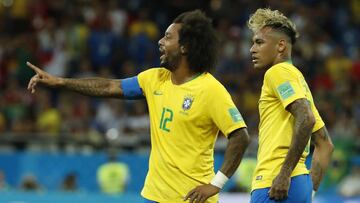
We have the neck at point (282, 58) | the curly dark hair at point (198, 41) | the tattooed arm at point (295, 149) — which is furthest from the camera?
the curly dark hair at point (198, 41)

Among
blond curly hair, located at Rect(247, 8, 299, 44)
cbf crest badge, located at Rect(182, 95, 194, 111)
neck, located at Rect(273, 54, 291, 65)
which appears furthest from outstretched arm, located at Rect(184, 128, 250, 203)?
blond curly hair, located at Rect(247, 8, 299, 44)

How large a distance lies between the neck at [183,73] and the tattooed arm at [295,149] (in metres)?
1.16

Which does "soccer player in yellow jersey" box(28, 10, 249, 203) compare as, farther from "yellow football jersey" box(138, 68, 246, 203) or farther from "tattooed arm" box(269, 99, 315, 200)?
"tattooed arm" box(269, 99, 315, 200)

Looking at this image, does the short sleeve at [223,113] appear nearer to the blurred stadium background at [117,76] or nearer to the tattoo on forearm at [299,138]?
the tattoo on forearm at [299,138]

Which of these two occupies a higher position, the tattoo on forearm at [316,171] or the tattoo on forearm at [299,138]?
the tattoo on forearm at [299,138]

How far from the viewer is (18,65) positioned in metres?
17.8

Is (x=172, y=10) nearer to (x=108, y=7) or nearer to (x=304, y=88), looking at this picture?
(x=108, y=7)

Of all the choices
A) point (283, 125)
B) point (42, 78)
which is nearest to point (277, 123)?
point (283, 125)

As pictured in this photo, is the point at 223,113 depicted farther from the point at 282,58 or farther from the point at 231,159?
the point at 282,58

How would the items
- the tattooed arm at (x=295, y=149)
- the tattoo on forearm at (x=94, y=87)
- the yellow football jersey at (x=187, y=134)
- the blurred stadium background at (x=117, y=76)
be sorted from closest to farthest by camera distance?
the tattooed arm at (x=295, y=149), the yellow football jersey at (x=187, y=134), the tattoo on forearm at (x=94, y=87), the blurred stadium background at (x=117, y=76)

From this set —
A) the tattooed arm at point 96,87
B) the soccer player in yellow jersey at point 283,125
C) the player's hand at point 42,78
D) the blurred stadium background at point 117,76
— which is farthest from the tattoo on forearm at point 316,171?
the blurred stadium background at point 117,76

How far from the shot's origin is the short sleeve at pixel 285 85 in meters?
6.53

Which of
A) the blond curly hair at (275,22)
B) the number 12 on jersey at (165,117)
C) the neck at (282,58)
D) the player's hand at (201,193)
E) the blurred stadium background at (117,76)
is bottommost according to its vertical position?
the player's hand at (201,193)

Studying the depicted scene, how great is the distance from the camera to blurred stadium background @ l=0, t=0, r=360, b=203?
15.5m
